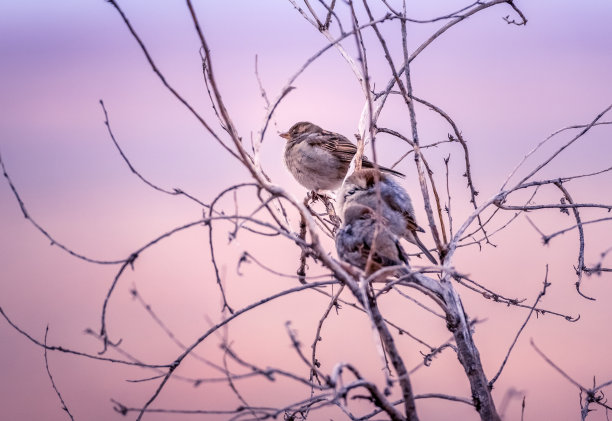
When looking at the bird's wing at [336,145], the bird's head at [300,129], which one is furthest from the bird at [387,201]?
the bird's head at [300,129]

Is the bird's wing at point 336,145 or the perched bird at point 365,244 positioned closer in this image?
the perched bird at point 365,244

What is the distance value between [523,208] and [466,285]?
490 mm

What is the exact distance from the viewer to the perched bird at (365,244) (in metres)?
2.85

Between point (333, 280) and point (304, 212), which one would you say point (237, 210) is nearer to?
point (304, 212)

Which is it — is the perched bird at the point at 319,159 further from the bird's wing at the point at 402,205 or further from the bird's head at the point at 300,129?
the bird's wing at the point at 402,205

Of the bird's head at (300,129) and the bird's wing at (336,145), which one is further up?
the bird's head at (300,129)

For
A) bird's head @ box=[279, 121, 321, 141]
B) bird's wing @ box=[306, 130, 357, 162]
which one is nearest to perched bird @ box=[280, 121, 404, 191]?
bird's wing @ box=[306, 130, 357, 162]

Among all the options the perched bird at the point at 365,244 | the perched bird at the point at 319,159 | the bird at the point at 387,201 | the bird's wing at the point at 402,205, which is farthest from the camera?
the perched bird at the point at 319,159

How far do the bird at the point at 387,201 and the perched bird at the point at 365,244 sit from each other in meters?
0.60

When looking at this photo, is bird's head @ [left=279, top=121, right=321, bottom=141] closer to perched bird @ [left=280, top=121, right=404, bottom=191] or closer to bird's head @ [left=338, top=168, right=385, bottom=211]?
perched bird @ [left=280, top=121, right=404, bottom=191]

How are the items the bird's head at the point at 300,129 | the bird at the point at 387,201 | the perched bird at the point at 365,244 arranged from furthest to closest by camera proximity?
the bird's head at the point at 300,129 → the bird at the point at 387,201 → the perched bird at the point at 365,244

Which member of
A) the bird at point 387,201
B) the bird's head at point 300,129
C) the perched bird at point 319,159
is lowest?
the bird at point 387,201

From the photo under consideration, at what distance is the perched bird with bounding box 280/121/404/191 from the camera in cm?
557

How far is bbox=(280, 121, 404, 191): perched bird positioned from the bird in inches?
59.0
